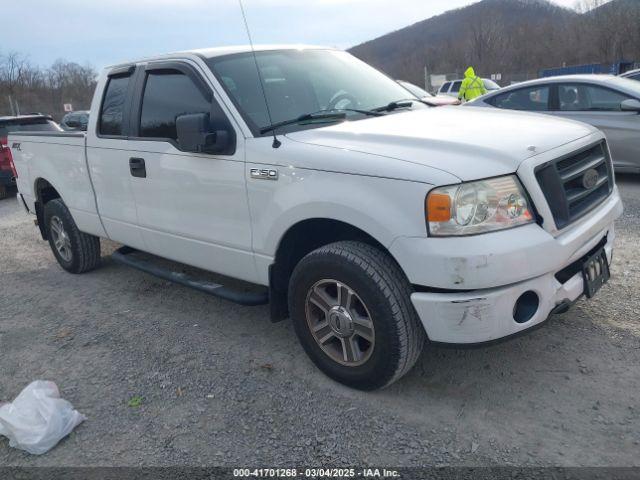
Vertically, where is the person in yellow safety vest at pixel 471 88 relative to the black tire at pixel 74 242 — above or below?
above

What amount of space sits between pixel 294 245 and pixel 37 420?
66.7 inches

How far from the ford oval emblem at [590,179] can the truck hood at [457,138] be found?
0.71 ft

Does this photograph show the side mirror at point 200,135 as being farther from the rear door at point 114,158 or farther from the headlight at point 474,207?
the headlight at point 474,207

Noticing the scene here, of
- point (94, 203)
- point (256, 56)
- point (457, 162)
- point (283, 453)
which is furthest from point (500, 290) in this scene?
point (94, 203)

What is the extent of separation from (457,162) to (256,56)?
1909 mm

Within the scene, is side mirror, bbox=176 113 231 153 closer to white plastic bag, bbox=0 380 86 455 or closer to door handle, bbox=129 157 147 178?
door handle, bbox=129 157 147 178

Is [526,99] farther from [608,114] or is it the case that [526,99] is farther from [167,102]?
[167,102]

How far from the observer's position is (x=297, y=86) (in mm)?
3891

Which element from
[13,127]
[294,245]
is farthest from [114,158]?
[13,127]

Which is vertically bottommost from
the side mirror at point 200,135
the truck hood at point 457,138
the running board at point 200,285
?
the running board at point 200,285

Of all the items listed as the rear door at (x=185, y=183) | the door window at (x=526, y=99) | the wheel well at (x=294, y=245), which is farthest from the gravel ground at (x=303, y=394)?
the door window at (x=526, y=99)

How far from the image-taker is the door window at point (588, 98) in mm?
7625

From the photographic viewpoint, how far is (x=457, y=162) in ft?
8.98

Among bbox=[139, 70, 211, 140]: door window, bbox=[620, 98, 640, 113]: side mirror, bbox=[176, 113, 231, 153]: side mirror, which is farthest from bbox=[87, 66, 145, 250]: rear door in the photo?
bbox=[620, 98, 640, 113]: side mirror
